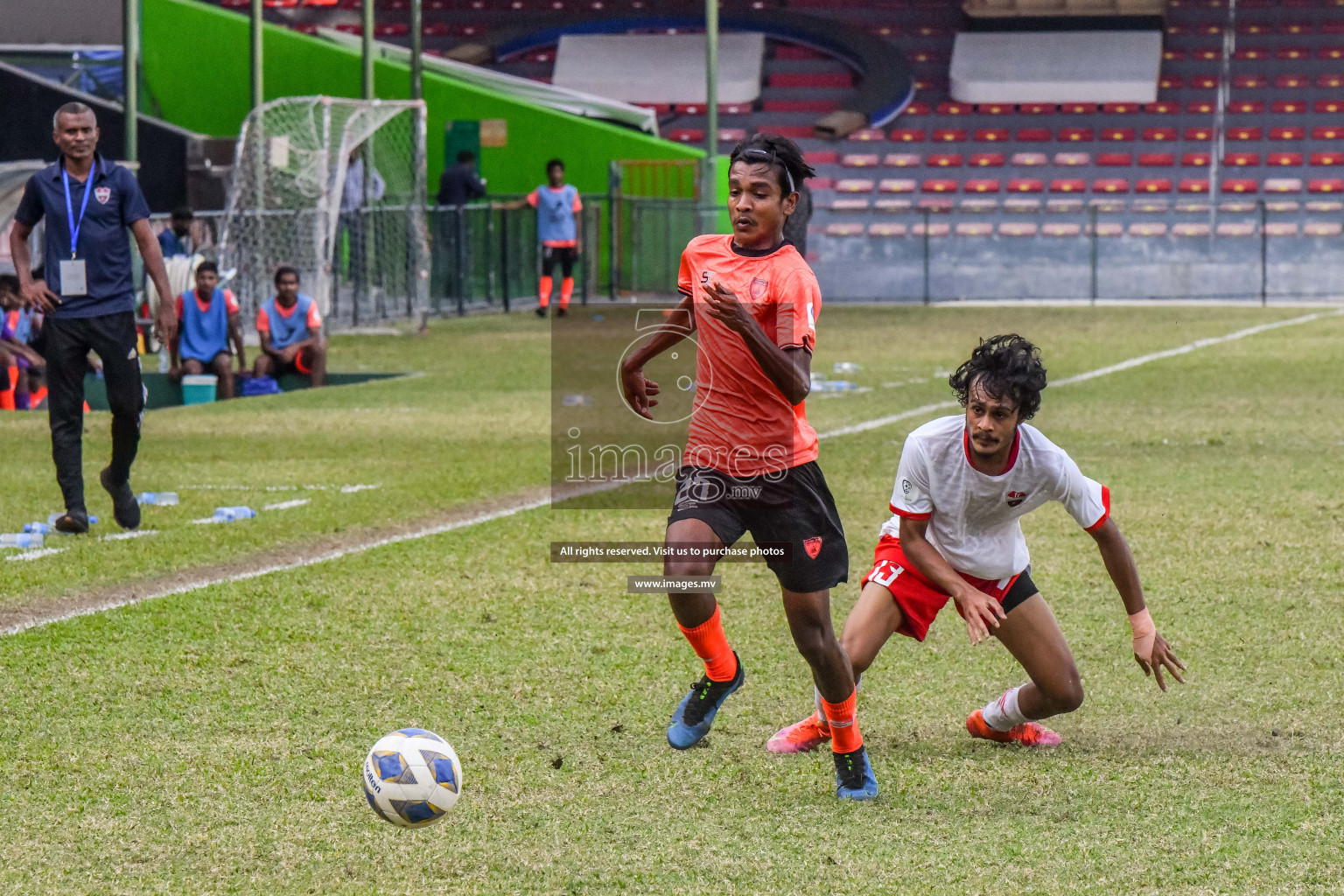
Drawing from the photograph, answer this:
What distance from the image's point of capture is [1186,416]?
50.2 ft

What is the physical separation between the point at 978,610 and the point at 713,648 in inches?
32.8

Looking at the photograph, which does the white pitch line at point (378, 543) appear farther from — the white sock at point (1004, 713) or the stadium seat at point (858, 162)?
the stadium seat at point (858, 162)

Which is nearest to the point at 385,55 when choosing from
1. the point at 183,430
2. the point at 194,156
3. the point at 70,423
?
the point at 194,156

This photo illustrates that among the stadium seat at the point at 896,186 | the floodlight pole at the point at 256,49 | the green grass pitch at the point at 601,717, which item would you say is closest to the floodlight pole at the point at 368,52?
the floodlight pole at the point at 256,49

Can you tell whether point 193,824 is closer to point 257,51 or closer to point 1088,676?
point 1088,676

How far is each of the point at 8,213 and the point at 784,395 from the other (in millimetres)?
15254

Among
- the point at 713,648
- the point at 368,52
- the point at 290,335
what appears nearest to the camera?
the point at 713,648

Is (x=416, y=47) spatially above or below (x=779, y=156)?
above

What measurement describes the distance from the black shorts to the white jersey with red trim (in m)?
0.25

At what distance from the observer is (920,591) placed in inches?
224

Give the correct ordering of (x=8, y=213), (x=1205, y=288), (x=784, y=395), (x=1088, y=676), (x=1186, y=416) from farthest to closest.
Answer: (x=1205, y=288), (x=8, y=213), (x=1186, y=416), (x=1088, y=676), (x=784, y=395)

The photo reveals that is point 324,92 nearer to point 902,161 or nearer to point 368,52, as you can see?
point 368,52

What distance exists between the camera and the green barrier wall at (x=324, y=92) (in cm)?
3244

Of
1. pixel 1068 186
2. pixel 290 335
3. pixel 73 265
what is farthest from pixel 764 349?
pixel 1068 186
